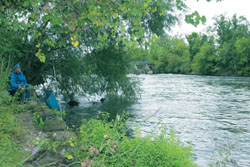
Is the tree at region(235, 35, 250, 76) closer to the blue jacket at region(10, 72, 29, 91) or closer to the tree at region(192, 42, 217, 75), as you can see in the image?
the tree at region(192, 42, 217, 75)

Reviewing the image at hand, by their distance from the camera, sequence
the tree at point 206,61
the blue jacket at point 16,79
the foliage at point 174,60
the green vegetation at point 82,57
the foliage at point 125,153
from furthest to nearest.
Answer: the foliage at point 174,60
the tree at point 206,61
the green vegetation at point 82,57
the blue jacket at point 16,79
the foliage at point 125,153

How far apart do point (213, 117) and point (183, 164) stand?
9.34 m

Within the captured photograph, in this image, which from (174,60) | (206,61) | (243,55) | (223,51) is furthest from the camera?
(174,60)

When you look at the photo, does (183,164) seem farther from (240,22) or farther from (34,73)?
(240,22)

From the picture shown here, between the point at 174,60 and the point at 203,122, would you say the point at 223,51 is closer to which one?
the point at 174,60

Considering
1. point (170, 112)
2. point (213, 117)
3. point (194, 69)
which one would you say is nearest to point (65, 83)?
point (170, 112)

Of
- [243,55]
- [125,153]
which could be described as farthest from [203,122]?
[243,55]

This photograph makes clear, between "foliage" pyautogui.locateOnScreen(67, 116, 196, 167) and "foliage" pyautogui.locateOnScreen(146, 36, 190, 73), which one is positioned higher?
"foliage" pyautogui.locateOnScreen(146, 36, 190, 73)

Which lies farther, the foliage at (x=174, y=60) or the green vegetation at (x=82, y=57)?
the foliage at (x=174, y=60)

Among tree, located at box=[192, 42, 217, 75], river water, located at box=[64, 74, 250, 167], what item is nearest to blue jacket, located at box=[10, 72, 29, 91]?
river water, located at box=[64, 74, 250, 167]

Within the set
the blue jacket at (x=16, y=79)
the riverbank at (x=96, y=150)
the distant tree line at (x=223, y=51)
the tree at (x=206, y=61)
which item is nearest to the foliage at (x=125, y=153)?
the riverbank at (x=96, y=150)

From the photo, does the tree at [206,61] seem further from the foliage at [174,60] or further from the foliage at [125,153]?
the foliage at [125,153]

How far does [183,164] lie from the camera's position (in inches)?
139

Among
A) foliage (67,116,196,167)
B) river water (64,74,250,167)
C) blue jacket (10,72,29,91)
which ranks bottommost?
river water (64,74,250,167)
